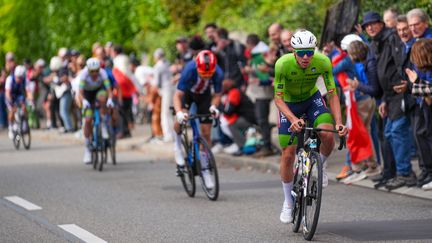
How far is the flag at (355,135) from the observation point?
48.4 feet

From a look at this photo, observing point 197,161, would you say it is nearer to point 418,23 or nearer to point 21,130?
point 418,23

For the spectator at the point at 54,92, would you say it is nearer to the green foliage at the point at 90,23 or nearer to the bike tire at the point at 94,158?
the green foliage at the point at 90,23

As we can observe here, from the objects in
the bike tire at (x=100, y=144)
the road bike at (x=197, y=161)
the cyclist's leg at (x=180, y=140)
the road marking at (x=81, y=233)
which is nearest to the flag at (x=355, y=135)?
the road bike at (x=197, y=161)

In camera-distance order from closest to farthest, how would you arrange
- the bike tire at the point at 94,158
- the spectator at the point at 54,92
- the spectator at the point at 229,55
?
1. the bike tire at the point at 94,158
2. the spectator at the point at 229,55
3. the spectator at the point at 54,92

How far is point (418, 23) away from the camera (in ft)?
42.7

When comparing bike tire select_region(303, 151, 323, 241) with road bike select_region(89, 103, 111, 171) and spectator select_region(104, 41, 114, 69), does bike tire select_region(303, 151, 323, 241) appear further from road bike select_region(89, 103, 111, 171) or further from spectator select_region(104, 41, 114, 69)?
spectator select_region(104, 41, 114, 69)

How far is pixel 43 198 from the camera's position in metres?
14.2

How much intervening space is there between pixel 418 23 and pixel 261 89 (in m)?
5.07

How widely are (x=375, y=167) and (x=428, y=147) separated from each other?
175 cm

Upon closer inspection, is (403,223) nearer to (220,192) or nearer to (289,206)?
(289,206)

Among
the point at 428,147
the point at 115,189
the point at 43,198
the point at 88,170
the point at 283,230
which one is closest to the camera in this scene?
the point at 283,230

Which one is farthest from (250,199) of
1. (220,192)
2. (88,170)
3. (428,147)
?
(88,170)

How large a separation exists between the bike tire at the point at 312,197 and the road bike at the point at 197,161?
126 inches

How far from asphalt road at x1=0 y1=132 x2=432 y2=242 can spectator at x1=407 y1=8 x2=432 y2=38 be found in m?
1.84
